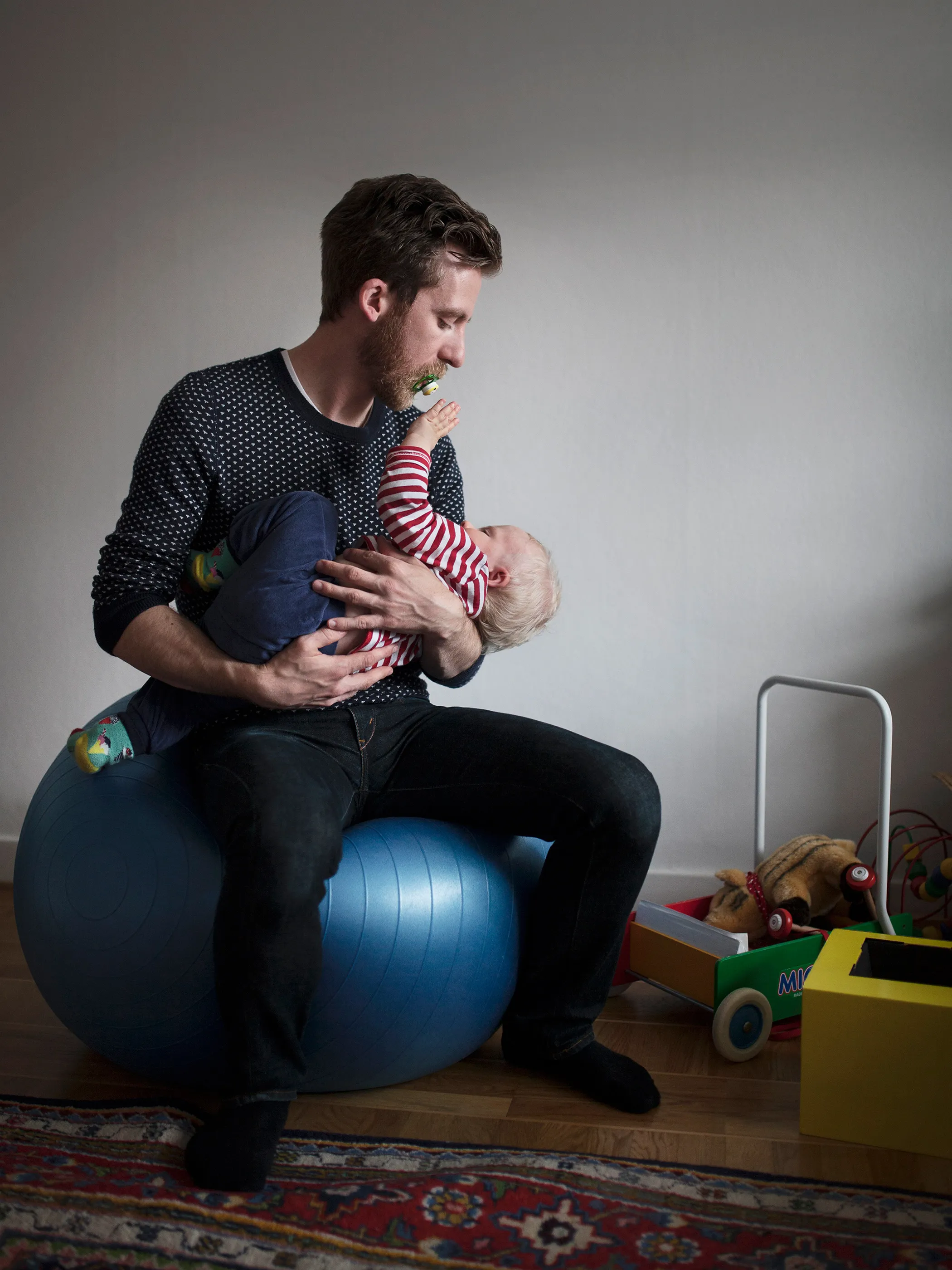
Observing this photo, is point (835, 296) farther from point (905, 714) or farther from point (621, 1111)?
point (621, 1111)

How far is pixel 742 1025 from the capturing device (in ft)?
6.43

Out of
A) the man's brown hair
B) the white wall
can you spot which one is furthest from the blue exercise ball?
the white wall

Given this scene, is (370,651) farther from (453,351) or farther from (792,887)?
(792,887)

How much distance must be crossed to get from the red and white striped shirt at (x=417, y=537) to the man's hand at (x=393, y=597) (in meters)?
0.02

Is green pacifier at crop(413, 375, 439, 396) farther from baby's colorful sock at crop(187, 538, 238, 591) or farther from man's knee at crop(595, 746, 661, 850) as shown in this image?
man's knee at crop(595, 746, 661, 850)

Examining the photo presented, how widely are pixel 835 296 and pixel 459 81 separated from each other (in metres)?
1.13

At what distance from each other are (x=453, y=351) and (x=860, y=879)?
1325 mm

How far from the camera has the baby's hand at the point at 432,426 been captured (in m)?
1.82

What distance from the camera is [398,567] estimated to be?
5.80ft

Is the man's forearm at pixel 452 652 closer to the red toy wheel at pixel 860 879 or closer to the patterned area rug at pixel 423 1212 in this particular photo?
the patterned area rug at pixel 423 1212

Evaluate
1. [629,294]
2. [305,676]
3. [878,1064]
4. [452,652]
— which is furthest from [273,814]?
[629,294]

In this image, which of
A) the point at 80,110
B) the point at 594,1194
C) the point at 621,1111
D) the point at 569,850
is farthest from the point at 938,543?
the point at 80,110

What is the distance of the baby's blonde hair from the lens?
2016 mm

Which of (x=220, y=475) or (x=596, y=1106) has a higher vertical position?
(x=220, y=475)
